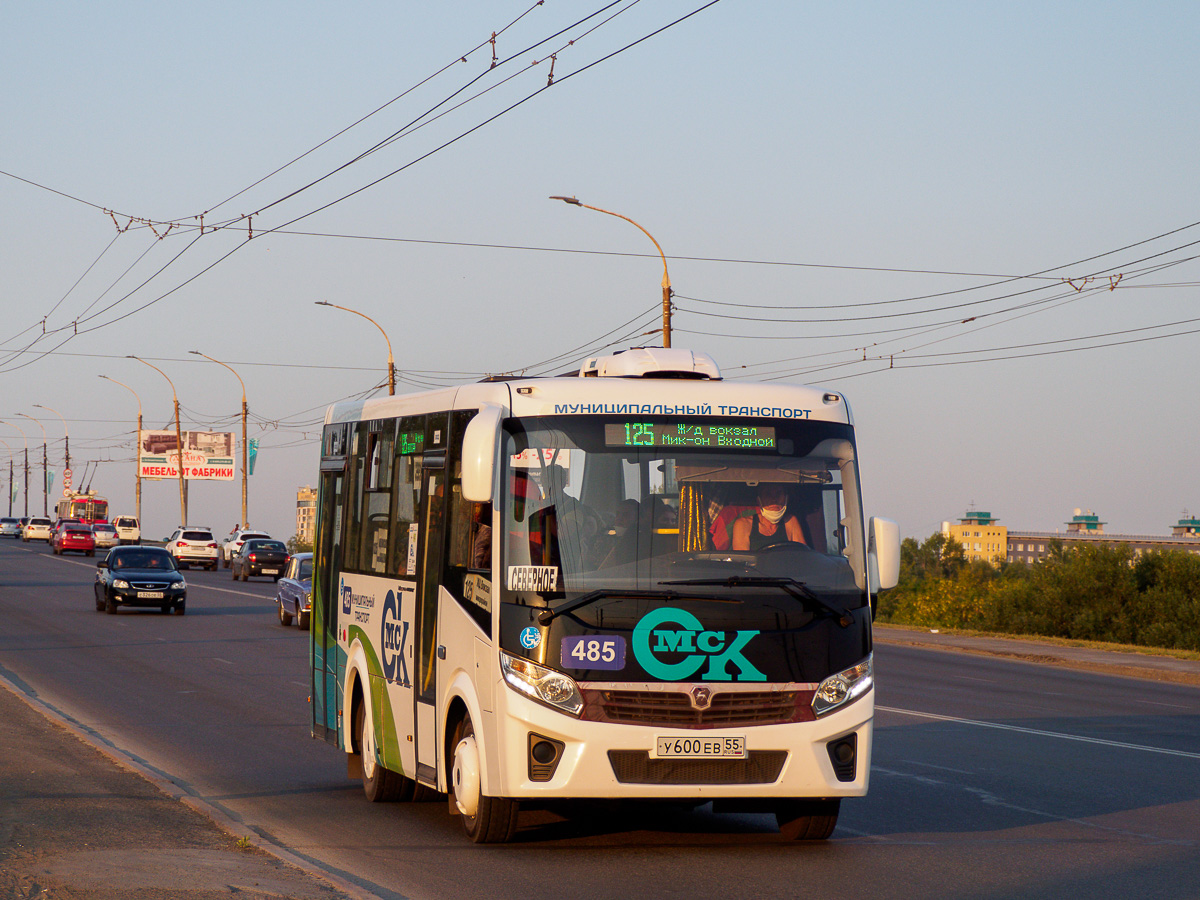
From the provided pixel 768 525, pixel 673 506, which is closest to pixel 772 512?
pixel 768 525

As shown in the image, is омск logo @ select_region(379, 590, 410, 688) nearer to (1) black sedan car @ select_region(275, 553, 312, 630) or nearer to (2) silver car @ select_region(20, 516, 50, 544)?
(1) black sedan car @ select_region(275, 553, 312, 630)

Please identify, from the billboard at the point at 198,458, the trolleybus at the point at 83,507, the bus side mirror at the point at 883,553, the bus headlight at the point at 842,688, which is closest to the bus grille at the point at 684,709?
the bus headlight at the point at 842,688

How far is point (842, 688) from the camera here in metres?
8.27

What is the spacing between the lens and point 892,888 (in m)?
7.57

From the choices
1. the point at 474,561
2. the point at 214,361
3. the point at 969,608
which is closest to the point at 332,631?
the point at 474,561

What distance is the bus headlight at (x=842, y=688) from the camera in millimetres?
8227

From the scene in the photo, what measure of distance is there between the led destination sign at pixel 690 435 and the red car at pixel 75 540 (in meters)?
75.8

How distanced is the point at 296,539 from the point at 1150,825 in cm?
7967

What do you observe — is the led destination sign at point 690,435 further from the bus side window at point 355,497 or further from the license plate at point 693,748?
the bus side window at point 355,497

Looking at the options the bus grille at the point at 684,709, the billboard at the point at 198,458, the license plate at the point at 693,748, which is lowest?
the license plate at the point at 693,748

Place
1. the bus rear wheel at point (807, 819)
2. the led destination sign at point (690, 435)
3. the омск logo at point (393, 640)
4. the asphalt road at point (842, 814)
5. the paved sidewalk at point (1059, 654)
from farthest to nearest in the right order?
the paved sidewalk at point (1059, 654) → the омск logo at point (393, 640) → the bus rear wheel at point (807, 819) → the led destination sign at point (690, 435) → the asphalt road at point (842, 814)

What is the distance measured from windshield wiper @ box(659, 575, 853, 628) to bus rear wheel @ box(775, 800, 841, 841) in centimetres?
114

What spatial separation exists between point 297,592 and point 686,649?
930 inches

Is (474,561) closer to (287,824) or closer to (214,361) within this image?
(287,824)
